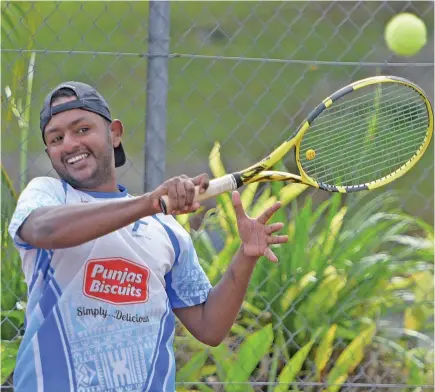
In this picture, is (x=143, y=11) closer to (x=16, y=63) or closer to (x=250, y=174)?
(x=16, y=63)

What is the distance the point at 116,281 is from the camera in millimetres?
2367

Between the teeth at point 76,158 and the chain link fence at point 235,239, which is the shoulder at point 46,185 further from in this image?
the chain link fence at point 235,239

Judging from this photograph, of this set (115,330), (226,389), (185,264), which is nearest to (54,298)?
(115,330)

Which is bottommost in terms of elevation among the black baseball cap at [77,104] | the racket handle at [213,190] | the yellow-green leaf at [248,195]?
the racket handle at [213,190]

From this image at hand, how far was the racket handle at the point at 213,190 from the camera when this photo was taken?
210 centimetres

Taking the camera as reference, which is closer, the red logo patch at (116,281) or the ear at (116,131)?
the red logo patch at (116,281)

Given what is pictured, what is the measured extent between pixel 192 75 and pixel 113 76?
0.41m

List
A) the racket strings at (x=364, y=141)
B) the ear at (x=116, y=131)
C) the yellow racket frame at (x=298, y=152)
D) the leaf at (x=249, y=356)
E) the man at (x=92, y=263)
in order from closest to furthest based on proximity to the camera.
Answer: the man at (x=92, y=263) → the yellow racket frame at (x=298, y=152) → the ear at (x=116, y=131) → the racket strings at (x=364, y=141) → the leaf at (x=249, y=356)

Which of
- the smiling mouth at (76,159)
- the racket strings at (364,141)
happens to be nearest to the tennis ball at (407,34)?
the racket strings at (364,141)

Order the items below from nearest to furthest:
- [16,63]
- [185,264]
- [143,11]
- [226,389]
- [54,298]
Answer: [54,298] → [185,264] → [226,389] → [16,63] → [143,11]

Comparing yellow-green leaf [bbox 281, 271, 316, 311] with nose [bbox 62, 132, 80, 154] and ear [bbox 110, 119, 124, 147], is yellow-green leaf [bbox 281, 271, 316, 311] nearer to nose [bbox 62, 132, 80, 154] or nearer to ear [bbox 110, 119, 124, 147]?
ear [bbox 110, 119, 124, 147]

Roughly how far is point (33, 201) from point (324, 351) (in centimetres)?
187

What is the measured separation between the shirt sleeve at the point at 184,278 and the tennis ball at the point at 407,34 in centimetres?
243

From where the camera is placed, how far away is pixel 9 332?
3939 mm
